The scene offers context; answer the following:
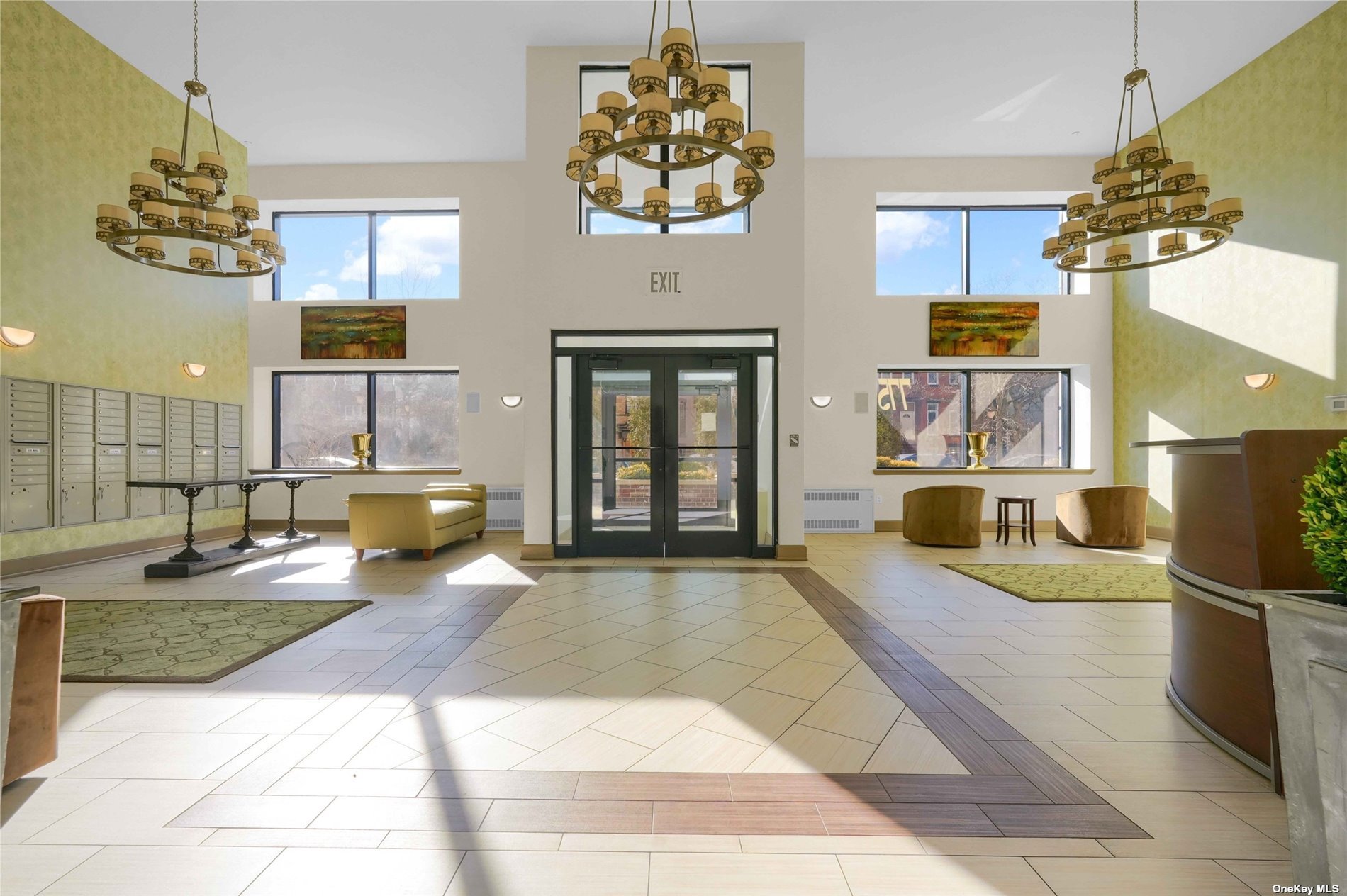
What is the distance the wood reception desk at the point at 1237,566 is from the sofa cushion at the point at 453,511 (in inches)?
246

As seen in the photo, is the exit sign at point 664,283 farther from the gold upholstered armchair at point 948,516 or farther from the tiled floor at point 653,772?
the gold upholstered armchair at point 948,516

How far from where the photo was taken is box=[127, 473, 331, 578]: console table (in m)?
5.59

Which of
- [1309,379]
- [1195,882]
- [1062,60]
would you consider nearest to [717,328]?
[1062,60]

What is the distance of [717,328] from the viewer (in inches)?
257

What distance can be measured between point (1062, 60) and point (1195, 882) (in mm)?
8129

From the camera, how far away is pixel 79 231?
624 centimetres

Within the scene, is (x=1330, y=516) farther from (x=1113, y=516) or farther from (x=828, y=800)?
(x=1113, y=516)

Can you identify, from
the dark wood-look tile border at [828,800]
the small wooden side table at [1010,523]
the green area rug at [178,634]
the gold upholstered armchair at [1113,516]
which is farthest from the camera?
the small wooden side table at [1010,523]

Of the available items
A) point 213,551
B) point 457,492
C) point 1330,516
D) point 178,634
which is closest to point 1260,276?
point 1330,516

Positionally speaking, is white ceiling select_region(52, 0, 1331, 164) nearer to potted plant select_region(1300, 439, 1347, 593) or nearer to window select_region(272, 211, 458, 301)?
window select_region(272, 211, 458, 301)

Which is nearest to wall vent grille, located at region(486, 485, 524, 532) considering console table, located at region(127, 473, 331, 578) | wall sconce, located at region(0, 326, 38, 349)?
console table, located at region(127, 473, 331, 578)

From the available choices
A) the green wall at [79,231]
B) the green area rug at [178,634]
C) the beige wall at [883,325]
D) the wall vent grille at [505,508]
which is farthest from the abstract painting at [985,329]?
the green wall at [79,231]

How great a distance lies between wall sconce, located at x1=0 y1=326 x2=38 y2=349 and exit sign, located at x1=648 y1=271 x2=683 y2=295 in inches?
231

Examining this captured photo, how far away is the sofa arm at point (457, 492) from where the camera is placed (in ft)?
25.8
